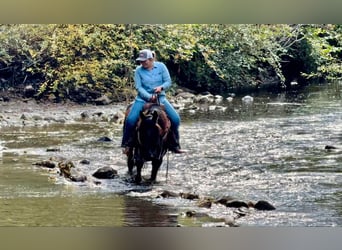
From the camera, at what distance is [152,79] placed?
17.2 feet

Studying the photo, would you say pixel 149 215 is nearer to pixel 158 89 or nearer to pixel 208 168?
pixel 208 168

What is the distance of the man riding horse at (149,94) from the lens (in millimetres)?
5188

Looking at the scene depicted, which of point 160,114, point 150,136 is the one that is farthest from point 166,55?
point 150,136

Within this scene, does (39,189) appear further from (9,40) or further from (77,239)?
(9,40)

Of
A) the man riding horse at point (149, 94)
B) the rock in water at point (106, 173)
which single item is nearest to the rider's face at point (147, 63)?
the man riding horse at point (149, 94)

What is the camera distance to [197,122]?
17.4 feet

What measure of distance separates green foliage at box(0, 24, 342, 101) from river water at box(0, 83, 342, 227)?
0.17 m

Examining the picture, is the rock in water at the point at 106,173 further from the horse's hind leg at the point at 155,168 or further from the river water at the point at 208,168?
the horse's hind leg at the point at 155,168

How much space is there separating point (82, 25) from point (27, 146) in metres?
0.95

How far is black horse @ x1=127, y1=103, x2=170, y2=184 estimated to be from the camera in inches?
202

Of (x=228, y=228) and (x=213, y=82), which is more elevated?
(x=213, y=82)

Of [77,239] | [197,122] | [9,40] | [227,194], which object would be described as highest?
[9,40]

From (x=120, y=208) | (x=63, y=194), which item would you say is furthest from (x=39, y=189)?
(x=120, y=208)

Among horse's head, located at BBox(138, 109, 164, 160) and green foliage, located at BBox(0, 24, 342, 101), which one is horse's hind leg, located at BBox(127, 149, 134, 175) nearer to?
horse's head, located at BBox(138, 109, 164, 160)
